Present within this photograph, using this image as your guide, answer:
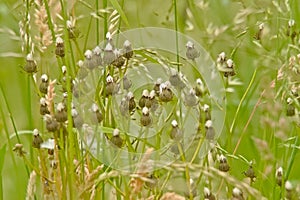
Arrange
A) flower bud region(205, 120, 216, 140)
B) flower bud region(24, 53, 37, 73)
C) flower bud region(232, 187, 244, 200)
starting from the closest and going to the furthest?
flower bud region(232, 187, 244, 200)
flower bud region(205, 120, 216, 140)
flower bud region(24, 53, 37, 73)

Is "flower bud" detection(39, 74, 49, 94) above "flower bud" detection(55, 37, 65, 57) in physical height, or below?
below

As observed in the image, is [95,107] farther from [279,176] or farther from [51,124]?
[279,176]

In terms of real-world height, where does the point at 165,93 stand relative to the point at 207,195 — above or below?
above

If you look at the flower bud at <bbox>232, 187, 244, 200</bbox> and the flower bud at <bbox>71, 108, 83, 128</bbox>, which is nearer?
the flower bud at <bbox>232, 187, 244, 200</bbox>

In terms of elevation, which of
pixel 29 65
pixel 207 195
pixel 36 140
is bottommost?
pixel 207 195

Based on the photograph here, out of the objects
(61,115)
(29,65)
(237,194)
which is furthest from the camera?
(29,65)

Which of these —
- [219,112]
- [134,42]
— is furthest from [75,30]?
[219,112]

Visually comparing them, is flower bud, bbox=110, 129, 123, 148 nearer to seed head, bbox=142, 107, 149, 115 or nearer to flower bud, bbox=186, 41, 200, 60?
seed head, bbox=142, 107, 149, 115

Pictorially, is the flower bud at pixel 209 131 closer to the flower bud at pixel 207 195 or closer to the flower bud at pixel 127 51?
the flower bud at pixel 207 195

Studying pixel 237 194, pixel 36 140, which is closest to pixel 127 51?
pixel 36 140

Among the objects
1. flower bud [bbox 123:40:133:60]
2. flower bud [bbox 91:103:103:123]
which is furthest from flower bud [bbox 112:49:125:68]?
flower bud [bbox 91:103:103:123]

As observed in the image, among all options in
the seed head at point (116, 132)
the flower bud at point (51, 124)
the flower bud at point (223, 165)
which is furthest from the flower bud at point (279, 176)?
the flower bud at point (51, 124)
